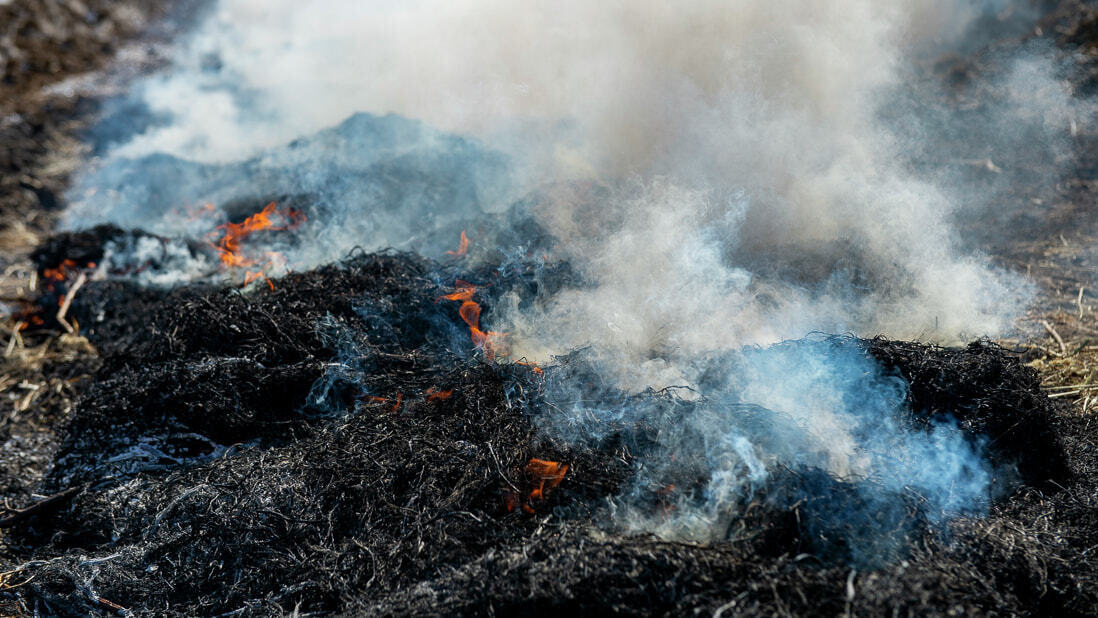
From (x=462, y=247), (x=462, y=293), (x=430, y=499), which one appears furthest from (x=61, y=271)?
(x=430, y=499)

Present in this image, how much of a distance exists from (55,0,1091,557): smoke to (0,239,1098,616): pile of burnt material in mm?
262

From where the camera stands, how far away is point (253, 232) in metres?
7.47

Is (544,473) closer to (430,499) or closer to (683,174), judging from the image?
(430,499)

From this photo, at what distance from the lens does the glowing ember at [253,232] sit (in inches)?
277

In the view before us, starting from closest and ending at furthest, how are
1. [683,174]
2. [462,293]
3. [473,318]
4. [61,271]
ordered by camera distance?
[473,318], [462,293], [683,174], [61,271]

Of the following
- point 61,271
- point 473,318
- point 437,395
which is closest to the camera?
point 437,395

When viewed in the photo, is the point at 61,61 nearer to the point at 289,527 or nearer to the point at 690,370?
the point at 289,527

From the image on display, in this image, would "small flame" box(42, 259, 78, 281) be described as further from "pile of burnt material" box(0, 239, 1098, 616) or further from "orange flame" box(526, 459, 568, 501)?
"orange flame" box(526, 459, 568, 501)

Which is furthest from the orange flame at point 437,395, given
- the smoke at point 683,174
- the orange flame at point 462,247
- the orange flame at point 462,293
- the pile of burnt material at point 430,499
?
the orange flame at point 462,247

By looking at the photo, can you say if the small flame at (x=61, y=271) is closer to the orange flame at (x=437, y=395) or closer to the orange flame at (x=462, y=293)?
the orange flame at (x=462, y=293)

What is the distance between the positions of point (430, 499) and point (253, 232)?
16.7ft

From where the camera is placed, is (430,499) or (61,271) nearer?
(430,499)

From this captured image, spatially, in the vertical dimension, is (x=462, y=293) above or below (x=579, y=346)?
above

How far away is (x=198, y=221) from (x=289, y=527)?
6.11m
